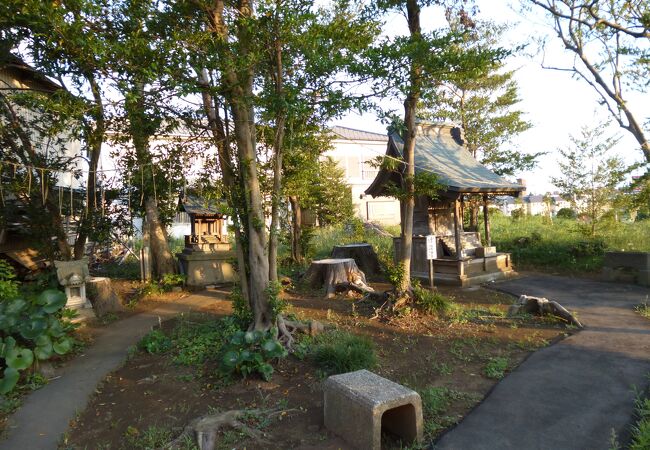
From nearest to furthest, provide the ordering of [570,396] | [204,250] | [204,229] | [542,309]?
[570,396]
[542,309]
[204,250]
[204,229]

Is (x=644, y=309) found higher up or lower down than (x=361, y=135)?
lower down

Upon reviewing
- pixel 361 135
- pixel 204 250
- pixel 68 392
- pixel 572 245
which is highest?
pixel 361 135

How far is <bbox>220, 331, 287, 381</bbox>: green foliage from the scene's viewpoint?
5016 mm

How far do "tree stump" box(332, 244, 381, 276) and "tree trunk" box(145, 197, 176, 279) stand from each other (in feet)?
17.1

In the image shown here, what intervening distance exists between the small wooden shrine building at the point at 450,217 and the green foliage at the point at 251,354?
7.14 m

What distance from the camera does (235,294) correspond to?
667 cm

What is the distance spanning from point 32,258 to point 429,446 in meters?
12.6

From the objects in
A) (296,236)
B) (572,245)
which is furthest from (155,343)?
(572,245)

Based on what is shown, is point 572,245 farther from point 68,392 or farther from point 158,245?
point 68,392

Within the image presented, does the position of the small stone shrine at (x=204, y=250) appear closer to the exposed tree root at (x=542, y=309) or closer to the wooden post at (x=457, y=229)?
the wooden post at (x=457, y=229)

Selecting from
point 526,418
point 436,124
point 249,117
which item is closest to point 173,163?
point 249,117

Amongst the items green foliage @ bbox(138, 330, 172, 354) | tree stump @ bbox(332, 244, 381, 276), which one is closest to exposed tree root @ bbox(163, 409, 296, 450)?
green foliage @ bbox(138, 330, 172, 354)

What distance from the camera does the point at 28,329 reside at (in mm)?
5055

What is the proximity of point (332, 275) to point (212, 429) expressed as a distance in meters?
6.75
